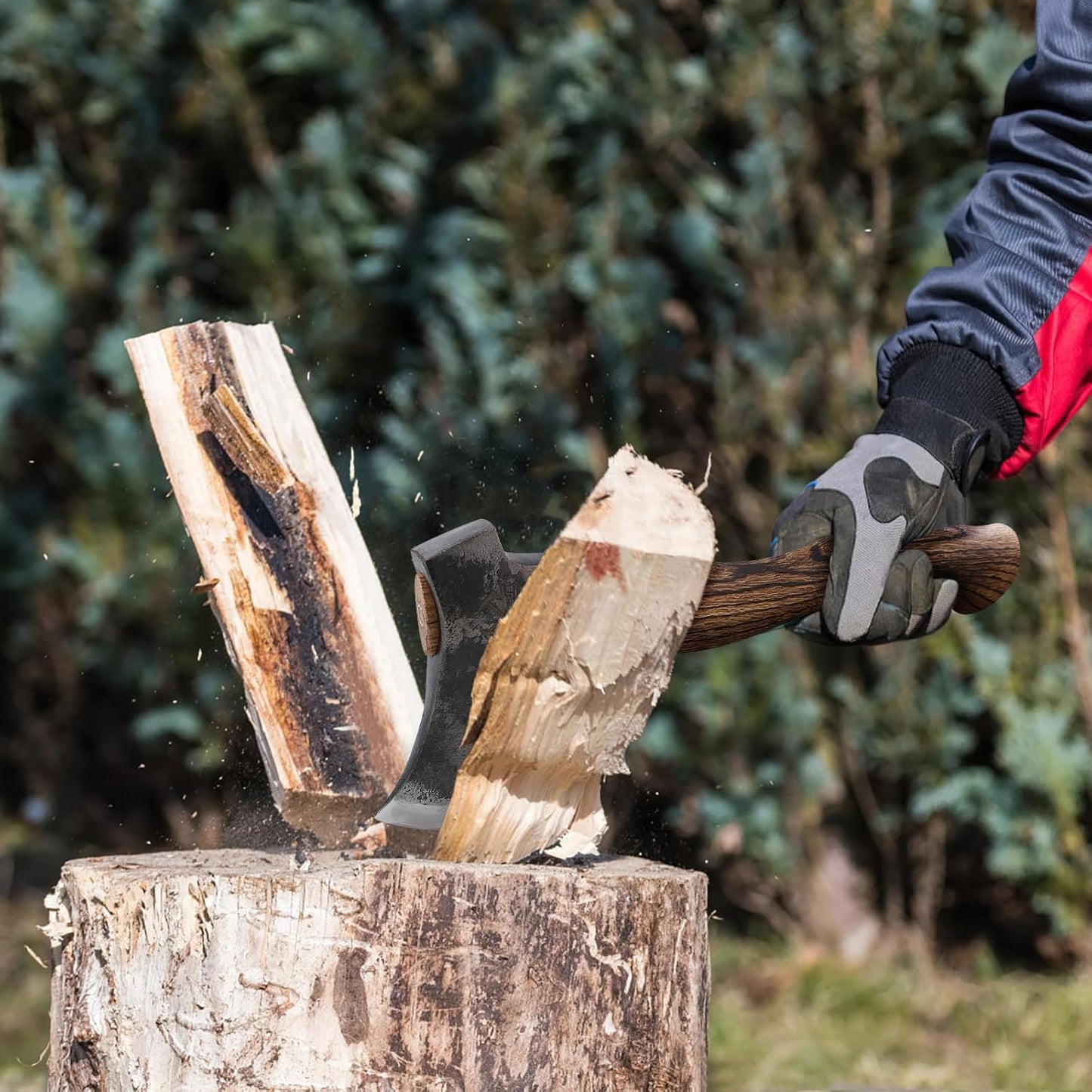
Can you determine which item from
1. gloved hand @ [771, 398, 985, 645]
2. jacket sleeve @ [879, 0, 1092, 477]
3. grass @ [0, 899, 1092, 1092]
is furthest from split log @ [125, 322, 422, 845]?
grass @ [0, 899, 1092, 1092]

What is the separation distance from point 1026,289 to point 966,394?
0.56 feet

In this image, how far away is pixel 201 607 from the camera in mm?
3334

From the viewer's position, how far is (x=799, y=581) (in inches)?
65.0

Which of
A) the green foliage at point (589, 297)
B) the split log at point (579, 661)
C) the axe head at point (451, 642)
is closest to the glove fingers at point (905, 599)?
the split log at point (579, 661)

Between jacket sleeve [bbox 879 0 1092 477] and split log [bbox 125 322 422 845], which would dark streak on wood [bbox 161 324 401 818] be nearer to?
split log [bbox 125 322 422 845]

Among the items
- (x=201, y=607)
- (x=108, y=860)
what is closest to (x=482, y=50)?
(x=201, y=607)

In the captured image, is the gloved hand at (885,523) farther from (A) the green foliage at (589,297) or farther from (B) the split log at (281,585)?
(A) the green foliage at (589,297)

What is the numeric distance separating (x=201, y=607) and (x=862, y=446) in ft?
6.61

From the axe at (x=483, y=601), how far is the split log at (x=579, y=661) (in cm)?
8

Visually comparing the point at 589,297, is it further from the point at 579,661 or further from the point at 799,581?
the point at 579,661

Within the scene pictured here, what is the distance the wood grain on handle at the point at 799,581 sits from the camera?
1564 millimetres

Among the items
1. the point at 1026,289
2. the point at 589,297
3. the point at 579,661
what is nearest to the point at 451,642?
the point at 579,661

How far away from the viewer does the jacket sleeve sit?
185 cm

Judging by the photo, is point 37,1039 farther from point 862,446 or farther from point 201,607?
point 862,446
